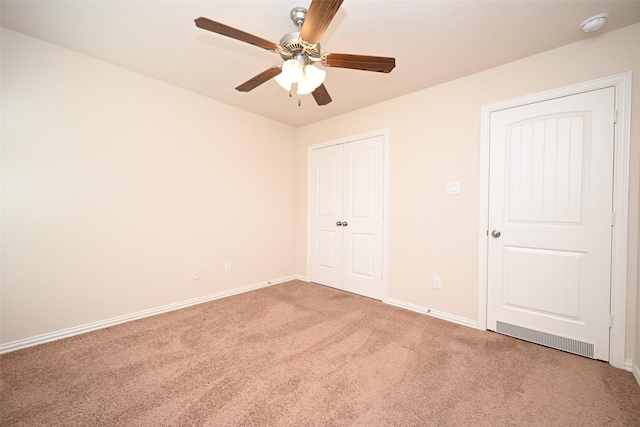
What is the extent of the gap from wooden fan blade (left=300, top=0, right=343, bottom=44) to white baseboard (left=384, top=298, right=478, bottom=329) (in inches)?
106

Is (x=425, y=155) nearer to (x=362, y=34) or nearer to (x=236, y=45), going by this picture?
(x=362, y=34)

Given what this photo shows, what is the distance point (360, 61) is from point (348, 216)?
2.20 metres

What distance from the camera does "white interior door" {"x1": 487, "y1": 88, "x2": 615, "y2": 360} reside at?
1.95 meters

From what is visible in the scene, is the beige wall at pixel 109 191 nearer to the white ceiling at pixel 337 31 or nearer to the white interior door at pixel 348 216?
the white ceiling at pixel 337 31

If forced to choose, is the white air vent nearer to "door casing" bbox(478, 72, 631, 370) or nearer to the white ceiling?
"door casing" bbox(478, 72, 631, 370)

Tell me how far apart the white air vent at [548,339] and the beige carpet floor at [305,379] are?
69 millimetres

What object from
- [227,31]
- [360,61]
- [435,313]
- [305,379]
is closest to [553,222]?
[435,313]

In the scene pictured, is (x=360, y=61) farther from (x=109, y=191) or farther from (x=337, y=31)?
(x=109, y=191)

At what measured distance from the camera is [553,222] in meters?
2.14

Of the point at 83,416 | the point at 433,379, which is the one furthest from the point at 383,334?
the point at 83,416

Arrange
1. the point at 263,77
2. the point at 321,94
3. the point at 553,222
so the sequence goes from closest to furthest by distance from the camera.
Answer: the point at 263,77, the point at 321,94, the point at 553,222

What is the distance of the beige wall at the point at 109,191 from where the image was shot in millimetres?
2043

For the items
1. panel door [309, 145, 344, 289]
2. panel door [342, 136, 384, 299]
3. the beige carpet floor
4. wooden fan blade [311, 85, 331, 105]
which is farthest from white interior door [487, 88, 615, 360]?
panel door [309, 145, 344, 289]

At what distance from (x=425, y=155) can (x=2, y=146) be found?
3.65 meters
